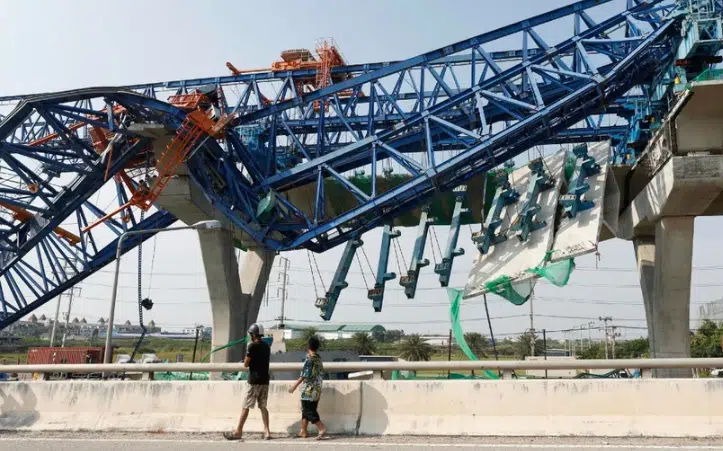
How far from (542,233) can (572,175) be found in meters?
3.01

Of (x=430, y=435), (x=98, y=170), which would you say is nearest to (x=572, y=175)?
(x=430, y=435)

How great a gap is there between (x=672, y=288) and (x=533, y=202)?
5.88m

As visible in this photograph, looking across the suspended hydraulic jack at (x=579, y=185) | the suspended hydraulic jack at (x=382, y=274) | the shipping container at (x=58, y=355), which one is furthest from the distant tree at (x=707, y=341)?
the shipping container at (x=58, y=355)

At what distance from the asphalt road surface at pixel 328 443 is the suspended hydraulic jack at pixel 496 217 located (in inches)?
607

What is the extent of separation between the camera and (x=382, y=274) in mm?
23406

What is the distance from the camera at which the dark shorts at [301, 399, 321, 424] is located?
871cm

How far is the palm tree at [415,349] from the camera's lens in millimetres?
63250

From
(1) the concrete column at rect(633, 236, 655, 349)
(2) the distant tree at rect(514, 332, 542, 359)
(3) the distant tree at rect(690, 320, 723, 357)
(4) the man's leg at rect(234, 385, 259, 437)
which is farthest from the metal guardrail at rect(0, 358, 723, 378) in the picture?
(2) the distant tree at rect(514, 332, 542, 359)

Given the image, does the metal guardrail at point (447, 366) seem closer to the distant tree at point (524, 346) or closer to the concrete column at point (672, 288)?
the concrete column at point (672, 288)

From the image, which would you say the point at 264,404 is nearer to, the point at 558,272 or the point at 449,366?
the point at 449,366

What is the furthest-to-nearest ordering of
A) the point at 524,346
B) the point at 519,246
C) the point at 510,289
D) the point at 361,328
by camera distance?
1. the point at 524,346
2. the point at 361,328
3. the point at 519,246
4. the point at 510,289

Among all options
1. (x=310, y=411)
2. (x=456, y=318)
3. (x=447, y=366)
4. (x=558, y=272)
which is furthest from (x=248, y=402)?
(x=558, y=272)

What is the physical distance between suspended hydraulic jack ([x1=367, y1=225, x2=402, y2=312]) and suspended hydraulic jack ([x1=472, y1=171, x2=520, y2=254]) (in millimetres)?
3451

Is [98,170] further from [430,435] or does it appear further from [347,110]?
[430,435]
